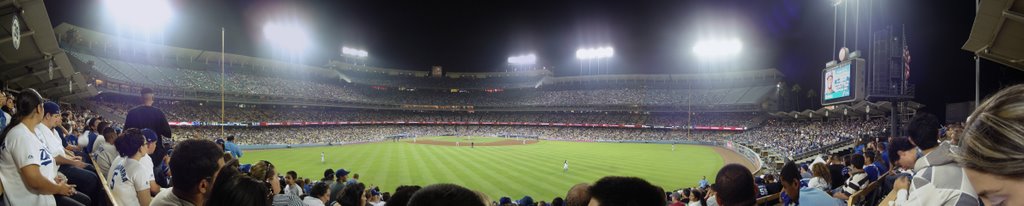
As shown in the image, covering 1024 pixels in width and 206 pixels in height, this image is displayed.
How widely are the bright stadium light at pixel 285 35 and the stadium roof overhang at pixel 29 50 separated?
175 feet

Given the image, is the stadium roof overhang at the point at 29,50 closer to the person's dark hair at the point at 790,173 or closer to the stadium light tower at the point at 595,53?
the person's dark hair at the point at 790,173

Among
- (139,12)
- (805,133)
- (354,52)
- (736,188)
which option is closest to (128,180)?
(736,188)

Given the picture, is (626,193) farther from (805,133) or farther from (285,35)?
(285,35)

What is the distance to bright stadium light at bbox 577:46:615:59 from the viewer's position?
82.1 meters

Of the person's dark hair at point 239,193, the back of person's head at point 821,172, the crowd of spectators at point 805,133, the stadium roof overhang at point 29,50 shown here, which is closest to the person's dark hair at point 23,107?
the person's dark hair at point 239,193

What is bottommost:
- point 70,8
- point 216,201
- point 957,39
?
point 216,201

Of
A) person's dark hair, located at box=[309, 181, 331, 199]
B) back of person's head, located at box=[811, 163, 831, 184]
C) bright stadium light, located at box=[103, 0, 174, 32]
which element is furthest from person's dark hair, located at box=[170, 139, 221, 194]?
bright stadium light, located at box=[103, 0, 174, 32]

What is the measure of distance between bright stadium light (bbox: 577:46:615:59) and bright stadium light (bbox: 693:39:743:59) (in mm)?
16972

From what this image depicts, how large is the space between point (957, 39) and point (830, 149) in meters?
10.9

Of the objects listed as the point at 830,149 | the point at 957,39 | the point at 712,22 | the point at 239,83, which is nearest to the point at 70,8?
the point at 239,83

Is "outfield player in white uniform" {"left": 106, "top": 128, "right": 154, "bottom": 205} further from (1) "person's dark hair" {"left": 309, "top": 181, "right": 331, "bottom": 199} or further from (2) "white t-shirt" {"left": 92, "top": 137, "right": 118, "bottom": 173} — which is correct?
(2) "white t-shirt" {"left": 92, "top": 137, "right": 118, "bottom": 173}

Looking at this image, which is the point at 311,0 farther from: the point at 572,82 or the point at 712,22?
the point at 712,22

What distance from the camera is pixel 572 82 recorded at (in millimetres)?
90750

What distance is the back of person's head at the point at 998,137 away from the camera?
126 centimetres
